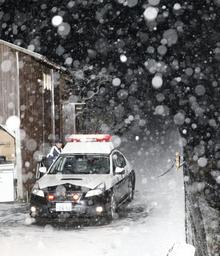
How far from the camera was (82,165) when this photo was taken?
12734mm

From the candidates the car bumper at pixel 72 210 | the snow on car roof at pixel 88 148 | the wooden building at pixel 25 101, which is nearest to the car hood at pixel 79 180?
the car bumper at pixel 72 210

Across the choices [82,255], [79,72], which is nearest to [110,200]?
[82,255]

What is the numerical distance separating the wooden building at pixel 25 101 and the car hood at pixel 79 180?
3.53 meters

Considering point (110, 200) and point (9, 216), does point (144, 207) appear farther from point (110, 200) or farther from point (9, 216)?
Answer: point (9, 216)

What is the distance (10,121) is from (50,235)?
5.47 meters

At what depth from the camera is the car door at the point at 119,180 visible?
11.9m

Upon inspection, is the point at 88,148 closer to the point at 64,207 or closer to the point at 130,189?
the point at 130,189

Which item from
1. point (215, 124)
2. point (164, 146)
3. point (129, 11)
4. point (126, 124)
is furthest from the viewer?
point (126, 124)

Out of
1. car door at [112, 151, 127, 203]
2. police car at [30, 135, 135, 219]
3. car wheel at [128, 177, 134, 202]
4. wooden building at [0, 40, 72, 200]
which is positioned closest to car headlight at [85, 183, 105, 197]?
police car at [30, 135, 135, 219]

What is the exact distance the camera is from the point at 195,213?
21.2 ft

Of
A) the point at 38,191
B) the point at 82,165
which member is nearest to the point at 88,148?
the point at 82,165

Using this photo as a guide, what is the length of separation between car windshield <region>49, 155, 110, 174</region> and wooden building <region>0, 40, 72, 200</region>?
2.48 meters

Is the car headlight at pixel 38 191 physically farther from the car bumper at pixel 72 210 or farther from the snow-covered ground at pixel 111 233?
the snow-covered ground at pixel 111 233

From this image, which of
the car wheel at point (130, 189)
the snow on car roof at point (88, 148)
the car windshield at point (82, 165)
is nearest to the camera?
the car windshield at point (82, 165)
